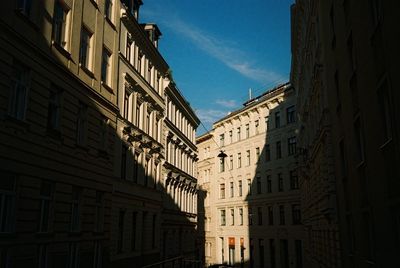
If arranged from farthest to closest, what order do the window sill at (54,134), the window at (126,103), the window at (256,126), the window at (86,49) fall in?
the window at (256,126) < the window at (126,103) < the window at (86,49) < the window sill at (54,134)

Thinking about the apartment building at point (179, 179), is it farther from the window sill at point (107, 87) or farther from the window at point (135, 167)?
the window sill at point (107, 87)

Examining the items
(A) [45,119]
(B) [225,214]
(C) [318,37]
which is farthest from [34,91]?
(B) [225,214]

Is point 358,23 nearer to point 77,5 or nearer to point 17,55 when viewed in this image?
point 17,55

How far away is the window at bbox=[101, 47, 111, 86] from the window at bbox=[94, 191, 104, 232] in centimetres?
557

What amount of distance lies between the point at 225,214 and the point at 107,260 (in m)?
38.8

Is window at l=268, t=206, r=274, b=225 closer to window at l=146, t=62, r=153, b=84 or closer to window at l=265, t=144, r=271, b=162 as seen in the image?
window at l=265, t=144, r=271, b=162

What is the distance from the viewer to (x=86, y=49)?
20219 millimetres

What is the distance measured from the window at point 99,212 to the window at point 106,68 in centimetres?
557

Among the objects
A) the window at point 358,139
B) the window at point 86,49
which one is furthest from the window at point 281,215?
the window at point 358,139

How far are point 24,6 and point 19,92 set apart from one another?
292cm

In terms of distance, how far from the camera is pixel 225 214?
59250 mm

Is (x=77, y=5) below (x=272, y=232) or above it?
above

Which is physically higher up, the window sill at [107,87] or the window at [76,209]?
the window sill at [107,87]

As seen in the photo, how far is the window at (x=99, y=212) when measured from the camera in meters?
20.6
